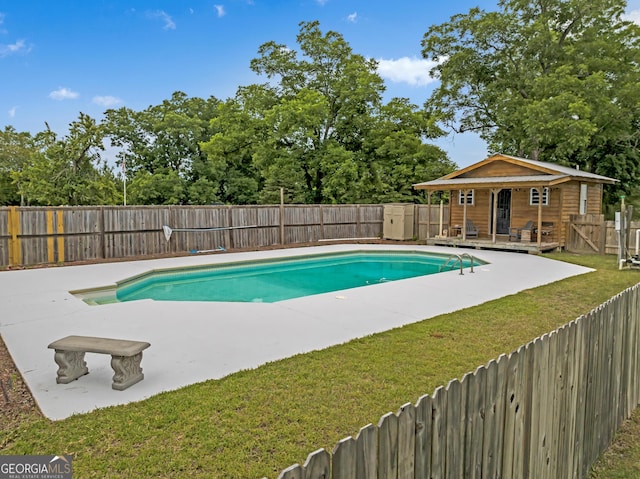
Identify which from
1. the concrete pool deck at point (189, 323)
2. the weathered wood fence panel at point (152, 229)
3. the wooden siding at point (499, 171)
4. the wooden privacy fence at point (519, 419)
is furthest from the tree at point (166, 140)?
the wooden privacy fence at point (519, 419)

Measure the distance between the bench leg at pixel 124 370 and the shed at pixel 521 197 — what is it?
14156mm

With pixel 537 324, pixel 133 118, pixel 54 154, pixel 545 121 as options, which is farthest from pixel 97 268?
pixel 133 118

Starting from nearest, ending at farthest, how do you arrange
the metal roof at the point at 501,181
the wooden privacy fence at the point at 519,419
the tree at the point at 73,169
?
the wooden privacy fence at the point at 519,419, the metal roof at the point at 501,181, the tree at the point at 73,169

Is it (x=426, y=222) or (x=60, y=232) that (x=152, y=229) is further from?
(x=426, y=222)

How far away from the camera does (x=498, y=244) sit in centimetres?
1625

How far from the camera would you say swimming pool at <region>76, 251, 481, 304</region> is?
1009cm

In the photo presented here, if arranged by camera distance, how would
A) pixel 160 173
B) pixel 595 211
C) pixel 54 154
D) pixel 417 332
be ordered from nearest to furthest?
pixel 417 332 → pixel 595 211 → pixel 54 154 → pixel 160 173

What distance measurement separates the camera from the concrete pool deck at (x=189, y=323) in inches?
168

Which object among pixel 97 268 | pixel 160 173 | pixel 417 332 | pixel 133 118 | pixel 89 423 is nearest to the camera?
pixel 89 423

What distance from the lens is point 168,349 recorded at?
5129 mm

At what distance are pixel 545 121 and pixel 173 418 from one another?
2325cm

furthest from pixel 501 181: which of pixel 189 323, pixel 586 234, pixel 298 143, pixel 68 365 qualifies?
pixel 68 365

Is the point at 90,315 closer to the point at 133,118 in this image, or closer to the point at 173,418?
the point at 173,418

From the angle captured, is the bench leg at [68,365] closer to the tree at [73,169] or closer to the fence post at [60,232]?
the fence post at [60,232]
